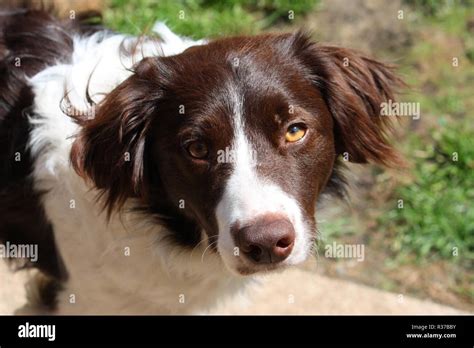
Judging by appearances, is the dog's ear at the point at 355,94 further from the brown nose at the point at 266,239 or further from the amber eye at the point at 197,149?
the brown nose at the point at 266,239

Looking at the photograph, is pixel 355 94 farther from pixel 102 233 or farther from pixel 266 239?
pixel 102 233

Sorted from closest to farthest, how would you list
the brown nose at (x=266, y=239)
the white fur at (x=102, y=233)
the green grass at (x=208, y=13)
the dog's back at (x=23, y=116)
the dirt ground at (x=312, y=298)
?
the brown nose at (x=266, y=239) < the white fur at (x=102, y=233) < the dog's back at (x=23, y=116) < the dirt ground at (x=312, y=298) < the green grass at (x=208, y=13)

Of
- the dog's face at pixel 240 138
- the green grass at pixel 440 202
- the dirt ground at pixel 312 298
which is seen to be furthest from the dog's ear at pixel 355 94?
the green grass at pixel 440 202

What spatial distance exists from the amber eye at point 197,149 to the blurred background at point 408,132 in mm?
1386

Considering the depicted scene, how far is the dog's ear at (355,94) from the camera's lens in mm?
3635

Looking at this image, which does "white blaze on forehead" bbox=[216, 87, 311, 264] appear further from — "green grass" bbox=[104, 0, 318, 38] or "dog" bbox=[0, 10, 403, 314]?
"green grass" bbox=[104, 0, 318, 38]

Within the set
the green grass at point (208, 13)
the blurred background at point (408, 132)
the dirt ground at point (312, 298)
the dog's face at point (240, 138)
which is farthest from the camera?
the green grass at point (208, 13)

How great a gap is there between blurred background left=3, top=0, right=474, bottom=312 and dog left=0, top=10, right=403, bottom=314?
80 cm

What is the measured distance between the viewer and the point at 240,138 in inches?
129

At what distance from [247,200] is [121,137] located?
724 millimetres

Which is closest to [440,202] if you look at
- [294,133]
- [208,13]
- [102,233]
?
[208,13]

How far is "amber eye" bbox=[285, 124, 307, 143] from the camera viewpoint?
3.37 meters
